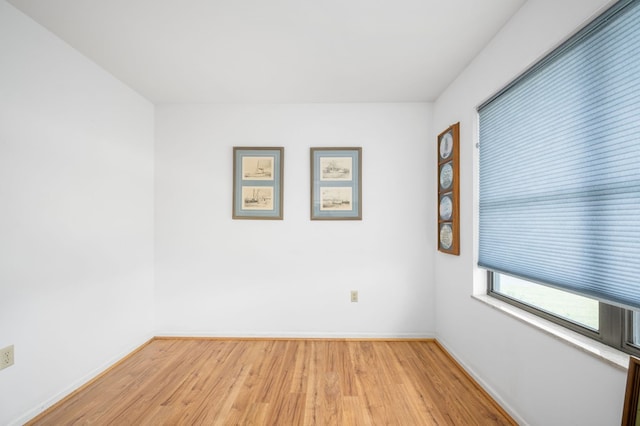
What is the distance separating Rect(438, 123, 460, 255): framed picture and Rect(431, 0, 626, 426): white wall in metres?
0.07

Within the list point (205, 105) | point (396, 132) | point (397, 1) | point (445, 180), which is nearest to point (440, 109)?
point (396, 132)

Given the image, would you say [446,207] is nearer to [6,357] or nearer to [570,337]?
[570,337]

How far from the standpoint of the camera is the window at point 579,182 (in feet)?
3.84

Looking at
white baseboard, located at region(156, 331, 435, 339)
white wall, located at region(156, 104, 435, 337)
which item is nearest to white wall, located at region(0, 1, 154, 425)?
white wall, located at region(156, 104, 435, 337)

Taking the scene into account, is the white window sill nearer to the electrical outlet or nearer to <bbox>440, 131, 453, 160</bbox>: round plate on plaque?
<bbox>440, 131, 453, 160</bbox>: round plate on plaque

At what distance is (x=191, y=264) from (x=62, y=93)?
1.87 meters

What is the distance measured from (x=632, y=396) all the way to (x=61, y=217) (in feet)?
11.0

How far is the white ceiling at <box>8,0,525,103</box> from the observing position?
1767 millimetres

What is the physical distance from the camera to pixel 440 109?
2.96 m

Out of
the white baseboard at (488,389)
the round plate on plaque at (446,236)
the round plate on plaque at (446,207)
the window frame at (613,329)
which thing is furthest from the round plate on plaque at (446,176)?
the white baseboard at (488,389)

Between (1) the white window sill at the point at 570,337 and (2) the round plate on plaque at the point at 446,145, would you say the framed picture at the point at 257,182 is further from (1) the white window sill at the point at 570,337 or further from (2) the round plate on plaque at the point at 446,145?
(1) the white window sill at the point at 570,337

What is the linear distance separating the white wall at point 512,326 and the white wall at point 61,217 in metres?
3.14

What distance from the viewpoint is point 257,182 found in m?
3.16

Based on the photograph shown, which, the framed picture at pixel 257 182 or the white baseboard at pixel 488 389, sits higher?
the framed picture at pixel 257 182
